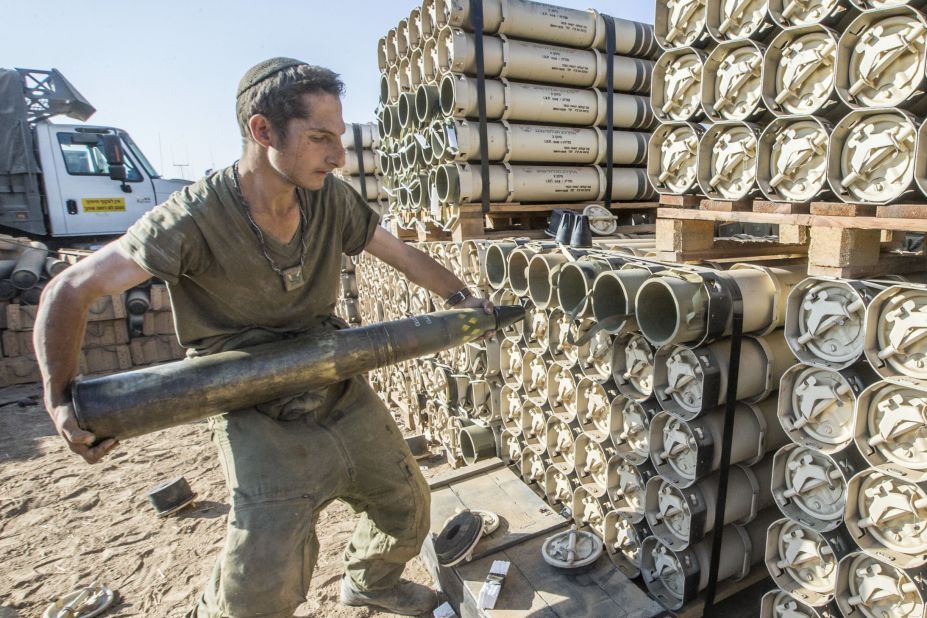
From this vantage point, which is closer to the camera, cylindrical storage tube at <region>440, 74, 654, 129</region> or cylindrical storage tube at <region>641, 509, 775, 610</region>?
cylindrical storage tube at <region>641, 509, 775, 610</region>

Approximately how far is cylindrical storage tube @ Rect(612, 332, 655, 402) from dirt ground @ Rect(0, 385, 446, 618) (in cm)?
182

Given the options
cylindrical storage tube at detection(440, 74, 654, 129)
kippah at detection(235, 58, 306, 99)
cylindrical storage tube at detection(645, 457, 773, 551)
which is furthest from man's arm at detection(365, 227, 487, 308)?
cylindrical storage tube at detection(440, 74, 654, 129)

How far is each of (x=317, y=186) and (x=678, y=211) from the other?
1.84 meters

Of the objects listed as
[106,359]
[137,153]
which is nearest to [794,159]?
[106,359]

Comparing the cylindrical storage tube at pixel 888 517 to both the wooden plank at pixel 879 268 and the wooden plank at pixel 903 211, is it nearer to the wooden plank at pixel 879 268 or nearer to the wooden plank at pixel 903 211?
the wooden plank at pixel 879 268

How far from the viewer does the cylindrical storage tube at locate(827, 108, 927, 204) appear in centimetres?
189

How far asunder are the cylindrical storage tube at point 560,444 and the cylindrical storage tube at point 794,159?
185 cm

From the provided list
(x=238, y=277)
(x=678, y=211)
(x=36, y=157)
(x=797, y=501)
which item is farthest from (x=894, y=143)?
(x=36, y=157)

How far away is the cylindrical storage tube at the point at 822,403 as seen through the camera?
2.03 m

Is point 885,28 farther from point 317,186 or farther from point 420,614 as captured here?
point 420,614

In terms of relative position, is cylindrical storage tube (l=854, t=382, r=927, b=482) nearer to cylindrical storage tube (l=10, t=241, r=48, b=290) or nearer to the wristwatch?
the wristwatch

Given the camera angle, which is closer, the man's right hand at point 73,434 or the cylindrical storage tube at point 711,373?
the man's right hand at point 73,434

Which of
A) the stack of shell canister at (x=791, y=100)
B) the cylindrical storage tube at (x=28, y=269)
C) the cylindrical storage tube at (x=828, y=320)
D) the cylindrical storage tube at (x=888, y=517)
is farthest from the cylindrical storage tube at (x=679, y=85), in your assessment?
the cylindrical storage tube at (x=28, y=269)

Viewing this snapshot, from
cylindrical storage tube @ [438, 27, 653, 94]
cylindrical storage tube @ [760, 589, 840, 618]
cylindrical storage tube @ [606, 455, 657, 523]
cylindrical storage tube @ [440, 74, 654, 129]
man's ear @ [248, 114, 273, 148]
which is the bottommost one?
cylindrical storage tube @ [760, 589, 840, 618]
